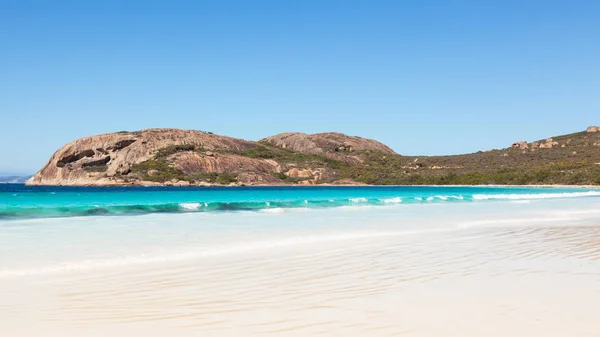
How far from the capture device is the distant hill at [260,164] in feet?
354

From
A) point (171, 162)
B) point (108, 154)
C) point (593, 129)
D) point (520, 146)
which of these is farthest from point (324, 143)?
point (593, 129)

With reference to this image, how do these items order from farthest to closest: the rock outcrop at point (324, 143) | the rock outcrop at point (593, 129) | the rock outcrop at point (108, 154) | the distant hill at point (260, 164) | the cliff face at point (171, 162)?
the rock outcrop at point (324, 143) < the rock outcrop at point (593, 129) < the rock outcrop at point (108, 154) < the cliff face at point (171, 162) < the distant hill at point (260, 164)

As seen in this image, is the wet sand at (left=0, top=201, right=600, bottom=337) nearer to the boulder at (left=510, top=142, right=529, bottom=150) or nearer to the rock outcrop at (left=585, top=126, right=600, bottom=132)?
the boulder at (left=510, top=142, right=529, bottom=150)

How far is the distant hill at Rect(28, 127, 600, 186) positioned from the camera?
108 meters

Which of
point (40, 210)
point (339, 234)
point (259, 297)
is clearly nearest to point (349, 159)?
point (40, 210)

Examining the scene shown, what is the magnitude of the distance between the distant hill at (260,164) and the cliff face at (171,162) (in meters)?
0.21

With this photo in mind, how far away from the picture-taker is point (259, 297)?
6926 mm

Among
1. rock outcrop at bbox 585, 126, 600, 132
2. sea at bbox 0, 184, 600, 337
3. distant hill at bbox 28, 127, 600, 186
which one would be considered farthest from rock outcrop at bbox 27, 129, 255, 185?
sea at bbox 0, 184, 600, 337

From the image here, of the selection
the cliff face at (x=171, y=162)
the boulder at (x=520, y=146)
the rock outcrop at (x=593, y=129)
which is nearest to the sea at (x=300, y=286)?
the cliff face at (x=171, y=162)

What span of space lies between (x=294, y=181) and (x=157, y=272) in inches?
4331

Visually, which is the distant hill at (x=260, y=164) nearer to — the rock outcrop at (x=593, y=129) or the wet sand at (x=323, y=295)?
the rock outcrop at (x=593, y=129)

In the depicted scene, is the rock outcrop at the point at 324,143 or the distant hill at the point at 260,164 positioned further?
the rock outcrop at the point at 324,143

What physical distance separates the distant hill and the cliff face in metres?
0.21

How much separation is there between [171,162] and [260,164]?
20471 mm
